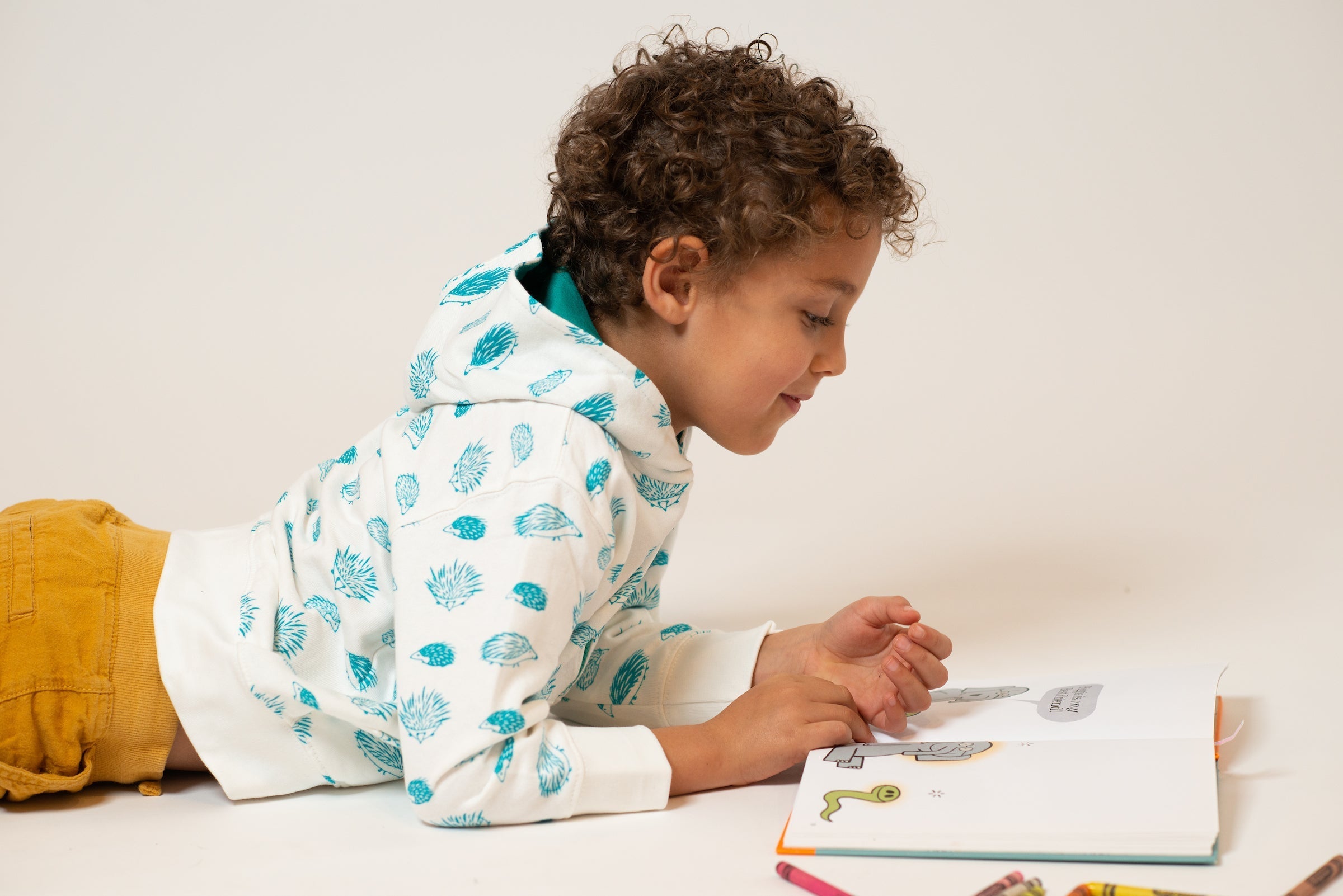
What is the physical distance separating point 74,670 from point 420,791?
37cm

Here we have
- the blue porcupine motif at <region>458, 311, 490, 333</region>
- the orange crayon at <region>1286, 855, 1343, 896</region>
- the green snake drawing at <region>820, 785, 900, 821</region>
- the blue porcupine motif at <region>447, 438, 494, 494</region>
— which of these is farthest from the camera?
the blue porcupine motif at <region>458, 311, 490, 333</region>

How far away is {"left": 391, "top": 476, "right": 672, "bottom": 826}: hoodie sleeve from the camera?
92 cm

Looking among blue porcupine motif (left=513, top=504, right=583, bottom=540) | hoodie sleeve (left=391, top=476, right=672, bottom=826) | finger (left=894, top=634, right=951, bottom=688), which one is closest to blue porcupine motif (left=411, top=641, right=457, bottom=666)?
hoodie sleeve (left=391, top=476, right=672, bottom=826)

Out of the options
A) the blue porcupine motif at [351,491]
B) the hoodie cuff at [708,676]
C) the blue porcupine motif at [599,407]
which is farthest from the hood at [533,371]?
the hoodie cuff at [708,676]

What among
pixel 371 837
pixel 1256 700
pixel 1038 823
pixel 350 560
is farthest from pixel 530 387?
pixel 1256 700

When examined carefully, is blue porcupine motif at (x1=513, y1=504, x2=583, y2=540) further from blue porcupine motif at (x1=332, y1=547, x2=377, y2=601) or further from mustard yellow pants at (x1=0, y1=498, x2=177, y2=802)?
mustard yellow pants at (x1=0, y1=498, x2=177, y2=802)

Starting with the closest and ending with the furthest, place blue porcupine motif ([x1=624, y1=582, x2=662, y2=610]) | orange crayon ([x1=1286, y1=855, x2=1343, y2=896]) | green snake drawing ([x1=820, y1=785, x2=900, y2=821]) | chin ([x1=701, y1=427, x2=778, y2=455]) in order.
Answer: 1. orange crayon ([x1=1286, y1=855, x2=1343, y2=896])
2. green snake drawing ([x1=820, y1=785, x2=900, y2=821])
3. chin ([x1=701, y1=427, x2=778, y2=455])
4. blue porcupine motif ([x1=624, y1=582, x2=662, y2=610])

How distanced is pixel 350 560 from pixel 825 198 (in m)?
0.55

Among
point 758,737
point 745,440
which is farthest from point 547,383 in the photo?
point 758,737

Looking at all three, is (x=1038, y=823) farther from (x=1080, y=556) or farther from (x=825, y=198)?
(x=1080, y=556)

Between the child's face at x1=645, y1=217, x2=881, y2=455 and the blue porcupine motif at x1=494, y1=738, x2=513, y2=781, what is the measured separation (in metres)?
0.40

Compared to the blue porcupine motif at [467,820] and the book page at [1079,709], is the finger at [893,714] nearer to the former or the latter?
the book page at [1079,709]

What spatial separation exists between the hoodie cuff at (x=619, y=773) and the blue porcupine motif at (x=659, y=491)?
25 cm

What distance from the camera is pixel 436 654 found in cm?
94
